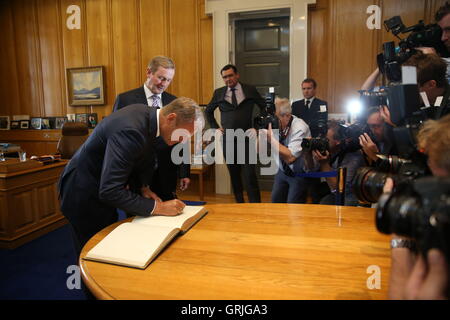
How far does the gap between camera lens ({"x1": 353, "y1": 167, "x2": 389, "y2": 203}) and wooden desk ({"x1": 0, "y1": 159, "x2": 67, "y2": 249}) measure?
9.88 feet

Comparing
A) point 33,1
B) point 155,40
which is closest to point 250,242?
point 155,40

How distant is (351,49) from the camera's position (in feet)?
14.8

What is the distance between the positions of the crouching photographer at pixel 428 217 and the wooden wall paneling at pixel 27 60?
6.79 metres

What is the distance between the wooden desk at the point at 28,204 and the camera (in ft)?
9.75

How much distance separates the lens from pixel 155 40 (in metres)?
5.36

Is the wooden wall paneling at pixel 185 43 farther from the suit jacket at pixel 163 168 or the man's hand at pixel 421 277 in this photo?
the man's hand at pixel 421 277

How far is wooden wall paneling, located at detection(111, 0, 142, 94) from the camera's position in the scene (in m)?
5.44

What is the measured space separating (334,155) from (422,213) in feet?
6.95

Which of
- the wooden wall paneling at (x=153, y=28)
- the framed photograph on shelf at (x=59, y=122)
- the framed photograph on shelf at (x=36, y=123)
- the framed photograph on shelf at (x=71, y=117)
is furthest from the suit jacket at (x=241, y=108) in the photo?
the framed photograph on shelf at (x=36, y=123)

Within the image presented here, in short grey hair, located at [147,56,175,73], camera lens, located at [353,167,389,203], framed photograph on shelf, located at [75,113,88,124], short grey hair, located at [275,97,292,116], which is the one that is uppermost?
short grey hair, located at [147,56,175,73]

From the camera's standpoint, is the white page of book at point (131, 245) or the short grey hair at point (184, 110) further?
the short grey hair at point (184, 110)

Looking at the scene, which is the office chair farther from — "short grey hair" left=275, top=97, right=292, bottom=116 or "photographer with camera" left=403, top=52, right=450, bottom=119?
"photographer with camera" left=403, top=52, right=450, bottom=119

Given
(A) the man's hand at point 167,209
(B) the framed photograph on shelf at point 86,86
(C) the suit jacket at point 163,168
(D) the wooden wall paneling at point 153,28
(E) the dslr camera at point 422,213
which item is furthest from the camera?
(B) the framed photograph on shelf at point 86,86

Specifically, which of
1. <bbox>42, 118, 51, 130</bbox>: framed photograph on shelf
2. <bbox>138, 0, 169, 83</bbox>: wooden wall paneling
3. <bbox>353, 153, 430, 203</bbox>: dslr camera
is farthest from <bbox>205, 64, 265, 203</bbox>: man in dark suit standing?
<bbox>42, 118, 51, 130</bbox>: framed photograph on shelf
